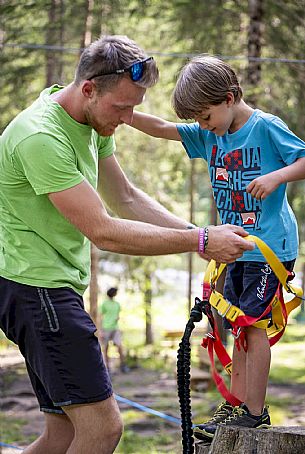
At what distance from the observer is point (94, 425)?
3.50m

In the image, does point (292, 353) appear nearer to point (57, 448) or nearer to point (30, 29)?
point (30, 29)

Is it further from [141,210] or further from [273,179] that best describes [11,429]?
[273,179]

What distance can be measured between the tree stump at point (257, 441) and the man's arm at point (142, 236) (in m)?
0.73

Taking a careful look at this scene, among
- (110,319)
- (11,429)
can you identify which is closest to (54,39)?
(110,319)

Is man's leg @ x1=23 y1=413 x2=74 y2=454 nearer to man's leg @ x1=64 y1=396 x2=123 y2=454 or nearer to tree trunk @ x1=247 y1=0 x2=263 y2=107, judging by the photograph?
man's leg @ x1=64 y1=396 x2=123 y2=454

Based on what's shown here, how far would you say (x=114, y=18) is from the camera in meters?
14.8

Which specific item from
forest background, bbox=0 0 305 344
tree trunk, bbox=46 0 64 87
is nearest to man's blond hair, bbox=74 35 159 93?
forest background, bbox=0 0 305 344

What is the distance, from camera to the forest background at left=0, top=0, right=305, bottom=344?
1246cm

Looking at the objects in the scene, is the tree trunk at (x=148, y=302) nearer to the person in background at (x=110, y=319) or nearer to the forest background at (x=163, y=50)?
the forest background at (x=163, y=50)

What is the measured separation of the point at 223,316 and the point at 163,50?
46.2ft

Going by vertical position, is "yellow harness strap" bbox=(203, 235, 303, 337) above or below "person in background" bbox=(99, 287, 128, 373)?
above

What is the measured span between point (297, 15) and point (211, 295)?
9184 millimetres

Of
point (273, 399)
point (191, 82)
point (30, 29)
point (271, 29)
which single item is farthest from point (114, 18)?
point (191, 82)

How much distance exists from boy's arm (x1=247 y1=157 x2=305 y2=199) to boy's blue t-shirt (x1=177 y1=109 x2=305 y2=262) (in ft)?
0.30
